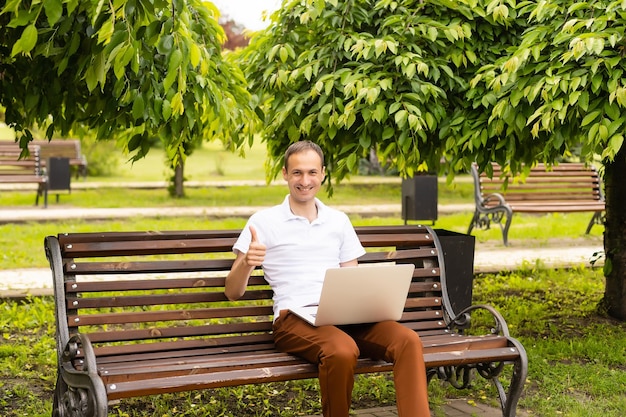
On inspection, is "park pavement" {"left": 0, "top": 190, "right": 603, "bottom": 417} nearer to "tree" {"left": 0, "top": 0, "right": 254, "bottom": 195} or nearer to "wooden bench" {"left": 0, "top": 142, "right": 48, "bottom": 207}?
"wooden bench" {"left": 0, "top": 142, "right": 48, "bottom": 207}

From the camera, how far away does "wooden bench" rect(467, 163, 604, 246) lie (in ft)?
37.9

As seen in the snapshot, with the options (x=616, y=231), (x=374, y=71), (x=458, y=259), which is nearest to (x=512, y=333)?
(x=458, y=259)

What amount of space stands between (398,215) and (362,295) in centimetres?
1160

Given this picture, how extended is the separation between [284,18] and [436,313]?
2441 millimetres

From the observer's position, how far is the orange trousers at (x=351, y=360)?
3.84 meters

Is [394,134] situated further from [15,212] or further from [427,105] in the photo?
[15,212]

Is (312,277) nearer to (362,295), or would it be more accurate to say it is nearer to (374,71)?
(362,295)

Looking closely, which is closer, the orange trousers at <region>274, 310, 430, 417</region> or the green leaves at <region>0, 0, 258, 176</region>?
Result: the green leaves at <region>0, 0, 258, 176</region>

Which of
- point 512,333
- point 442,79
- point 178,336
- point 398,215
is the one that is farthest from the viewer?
point 398,215

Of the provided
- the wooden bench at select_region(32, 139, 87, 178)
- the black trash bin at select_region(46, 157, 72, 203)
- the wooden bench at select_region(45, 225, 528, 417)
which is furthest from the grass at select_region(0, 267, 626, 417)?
the wooden bench at select_region(32, 139, 87, 178)

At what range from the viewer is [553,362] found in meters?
5.95

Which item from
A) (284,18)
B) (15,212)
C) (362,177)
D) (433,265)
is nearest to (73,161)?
(15,212)

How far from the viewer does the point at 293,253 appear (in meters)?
4.31

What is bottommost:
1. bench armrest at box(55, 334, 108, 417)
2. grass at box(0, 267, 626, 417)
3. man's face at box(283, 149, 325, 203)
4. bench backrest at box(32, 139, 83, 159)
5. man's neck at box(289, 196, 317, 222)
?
grass at box(0, 267, 626, 417)
